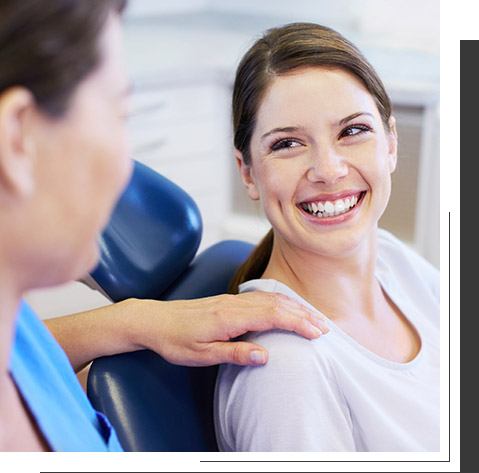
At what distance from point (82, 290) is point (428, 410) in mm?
1055

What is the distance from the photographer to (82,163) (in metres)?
0.47

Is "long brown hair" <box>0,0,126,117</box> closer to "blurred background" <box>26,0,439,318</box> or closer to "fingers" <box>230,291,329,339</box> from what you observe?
"fingers" <box>230,291,329,339</box>

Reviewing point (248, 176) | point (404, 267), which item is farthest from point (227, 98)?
point (248, 176)

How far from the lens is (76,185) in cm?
47

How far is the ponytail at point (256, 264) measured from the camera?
1028 millimetres

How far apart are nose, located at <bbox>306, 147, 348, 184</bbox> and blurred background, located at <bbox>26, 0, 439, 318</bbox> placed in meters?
0.93

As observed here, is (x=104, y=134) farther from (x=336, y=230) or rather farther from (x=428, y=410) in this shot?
(x=428, y=410)

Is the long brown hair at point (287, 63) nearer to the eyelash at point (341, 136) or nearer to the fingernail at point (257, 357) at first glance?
the eyelash at point (341, 136)

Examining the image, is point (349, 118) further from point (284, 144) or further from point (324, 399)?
point (324, 399)

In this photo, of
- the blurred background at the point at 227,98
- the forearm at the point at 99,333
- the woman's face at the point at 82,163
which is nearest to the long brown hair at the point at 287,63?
the forearm at the point at 99,333

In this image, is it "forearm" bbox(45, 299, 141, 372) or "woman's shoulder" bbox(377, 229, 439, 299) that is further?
"woman's shoulder" bbox(377, 229, 439, 299)

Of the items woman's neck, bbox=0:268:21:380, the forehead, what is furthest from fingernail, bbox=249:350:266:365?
woman's neck, bbox=0:268:21:380

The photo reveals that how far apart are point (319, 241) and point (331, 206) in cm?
4

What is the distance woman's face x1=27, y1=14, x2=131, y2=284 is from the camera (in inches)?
18.1
